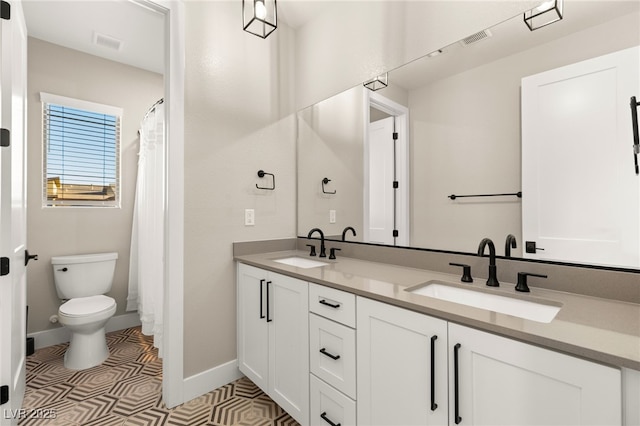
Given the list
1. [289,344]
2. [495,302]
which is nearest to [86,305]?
[289,344]

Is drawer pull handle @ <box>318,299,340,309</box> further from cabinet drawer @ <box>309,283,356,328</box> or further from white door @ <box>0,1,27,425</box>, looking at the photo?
white door @ <box>0,1,27,425</box>

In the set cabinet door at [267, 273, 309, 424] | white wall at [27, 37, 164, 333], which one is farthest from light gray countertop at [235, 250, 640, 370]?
white wall at [27, 37, 164, 333]

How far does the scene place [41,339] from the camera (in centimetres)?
258

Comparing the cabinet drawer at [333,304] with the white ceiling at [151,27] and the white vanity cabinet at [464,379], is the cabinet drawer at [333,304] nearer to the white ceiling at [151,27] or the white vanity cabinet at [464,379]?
the white vanity cabinet at [464,379]

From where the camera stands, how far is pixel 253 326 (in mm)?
1893

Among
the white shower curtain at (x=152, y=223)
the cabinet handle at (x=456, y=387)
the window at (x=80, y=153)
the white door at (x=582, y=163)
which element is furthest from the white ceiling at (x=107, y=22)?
the cabinet handle at (x=456, y=387)

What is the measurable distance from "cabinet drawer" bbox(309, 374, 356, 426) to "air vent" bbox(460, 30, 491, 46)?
1.69 meters

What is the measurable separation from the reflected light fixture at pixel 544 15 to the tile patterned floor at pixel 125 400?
2.20 meters

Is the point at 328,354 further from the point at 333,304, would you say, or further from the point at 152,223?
the point at 152,223

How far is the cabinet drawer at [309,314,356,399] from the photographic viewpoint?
1.25 m

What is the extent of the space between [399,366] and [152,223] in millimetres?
2145

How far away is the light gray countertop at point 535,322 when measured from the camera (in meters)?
0.72

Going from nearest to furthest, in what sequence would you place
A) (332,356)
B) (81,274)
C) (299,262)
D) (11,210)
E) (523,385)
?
(523,385) → (332,356) → (11,210) → (299,262) → (81,274)

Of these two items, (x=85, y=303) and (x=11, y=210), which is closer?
(x=11, y=210)
